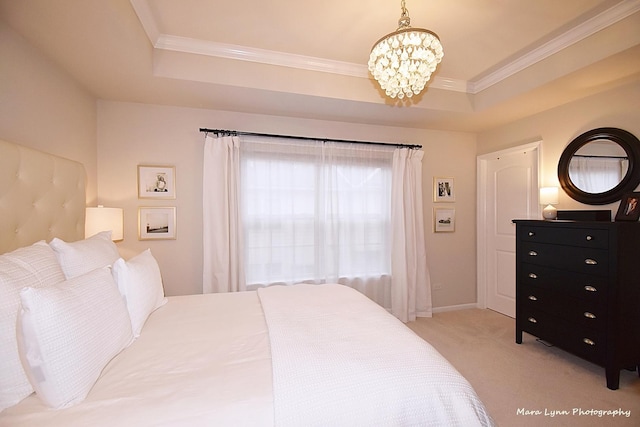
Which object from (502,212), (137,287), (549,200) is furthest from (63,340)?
(502,212)

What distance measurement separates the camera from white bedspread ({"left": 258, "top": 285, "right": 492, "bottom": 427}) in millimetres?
907

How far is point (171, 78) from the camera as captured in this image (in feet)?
7.45

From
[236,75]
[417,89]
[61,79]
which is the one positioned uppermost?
[236,75]

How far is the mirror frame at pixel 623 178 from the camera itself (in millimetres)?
2307

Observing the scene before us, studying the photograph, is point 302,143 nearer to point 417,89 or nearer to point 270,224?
point 270,224

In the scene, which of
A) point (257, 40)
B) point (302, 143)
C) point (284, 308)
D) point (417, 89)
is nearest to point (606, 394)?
point (284, 308)

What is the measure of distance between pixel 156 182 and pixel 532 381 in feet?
12.7

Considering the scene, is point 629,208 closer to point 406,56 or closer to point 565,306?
point 565,306

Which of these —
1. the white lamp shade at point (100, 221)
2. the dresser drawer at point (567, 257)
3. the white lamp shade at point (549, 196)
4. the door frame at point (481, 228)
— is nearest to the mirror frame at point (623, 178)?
the white lamp shade at point (549, 196)

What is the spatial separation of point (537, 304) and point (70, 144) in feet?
14.5

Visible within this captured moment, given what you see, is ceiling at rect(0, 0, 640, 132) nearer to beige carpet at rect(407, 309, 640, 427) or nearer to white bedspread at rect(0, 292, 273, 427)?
white bedspread at rect(0, 292, 273, 427)

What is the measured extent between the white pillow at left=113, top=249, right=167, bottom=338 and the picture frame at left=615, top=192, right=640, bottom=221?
3.58 metres

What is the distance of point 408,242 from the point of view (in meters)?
3.45

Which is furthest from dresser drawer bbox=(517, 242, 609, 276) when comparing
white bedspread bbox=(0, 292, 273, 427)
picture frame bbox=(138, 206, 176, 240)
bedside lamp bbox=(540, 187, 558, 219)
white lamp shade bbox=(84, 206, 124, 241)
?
white lamp shade bbox=(84, 206, 124, 241)
